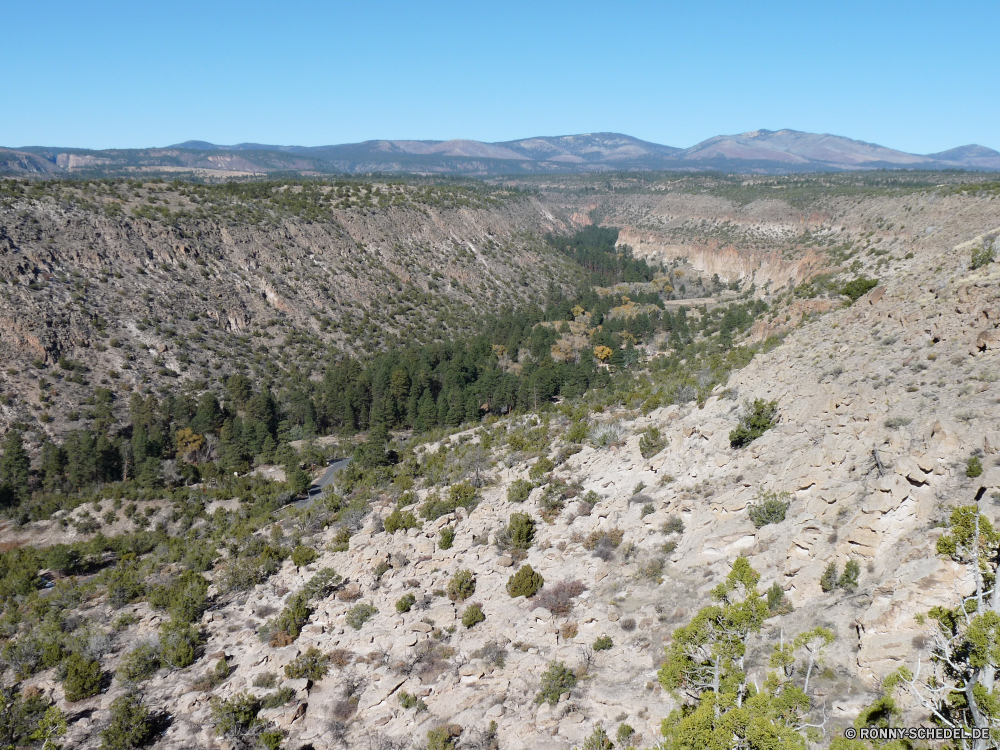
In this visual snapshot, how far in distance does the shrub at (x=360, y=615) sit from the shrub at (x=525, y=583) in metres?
5.49

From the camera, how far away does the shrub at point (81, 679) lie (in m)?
18.4

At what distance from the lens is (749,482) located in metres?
19.9

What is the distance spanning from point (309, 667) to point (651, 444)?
1712 centimetres

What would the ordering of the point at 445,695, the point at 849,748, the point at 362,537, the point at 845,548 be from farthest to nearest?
the point at 362,537 → the point at 445,695 → the point at 845,548 → the point at 849,748

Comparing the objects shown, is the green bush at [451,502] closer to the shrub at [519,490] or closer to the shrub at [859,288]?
the shrub at [519,490]

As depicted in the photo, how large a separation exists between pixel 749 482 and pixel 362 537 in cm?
1839

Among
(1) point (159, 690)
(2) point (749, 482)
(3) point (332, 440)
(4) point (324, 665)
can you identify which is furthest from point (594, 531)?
(3) point (332, 440)

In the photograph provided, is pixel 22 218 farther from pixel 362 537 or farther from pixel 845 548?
pixel 845 548

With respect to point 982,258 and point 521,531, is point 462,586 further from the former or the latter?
point 982,258

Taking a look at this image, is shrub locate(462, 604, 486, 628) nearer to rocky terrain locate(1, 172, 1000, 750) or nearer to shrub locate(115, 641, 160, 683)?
rocky terrain locate(1, 172, 1000, 750)

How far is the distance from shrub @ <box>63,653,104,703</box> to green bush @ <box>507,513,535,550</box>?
51.0ft

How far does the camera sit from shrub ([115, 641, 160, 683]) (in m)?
19.1

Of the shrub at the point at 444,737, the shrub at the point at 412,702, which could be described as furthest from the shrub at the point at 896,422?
the shrub at the point at 412,702

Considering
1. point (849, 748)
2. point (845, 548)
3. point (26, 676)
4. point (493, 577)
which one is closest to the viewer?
point (849, 748)
